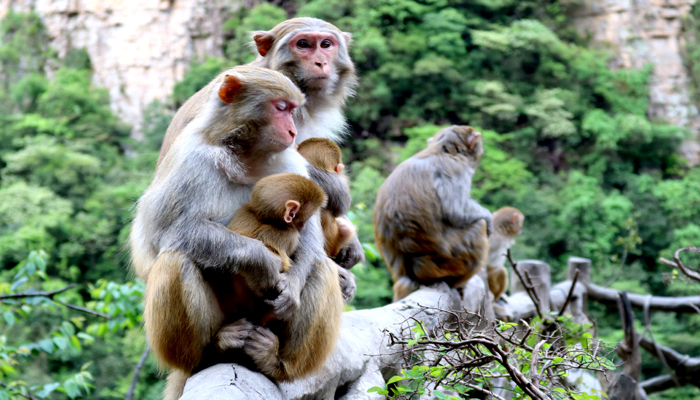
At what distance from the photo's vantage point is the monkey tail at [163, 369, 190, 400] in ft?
7.73

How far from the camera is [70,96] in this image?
76.1 feet

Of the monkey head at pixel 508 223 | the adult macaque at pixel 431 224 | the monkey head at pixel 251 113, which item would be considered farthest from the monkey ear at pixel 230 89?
the monkey head at pixel 508 223

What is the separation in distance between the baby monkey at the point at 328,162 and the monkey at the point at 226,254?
1.60 ft

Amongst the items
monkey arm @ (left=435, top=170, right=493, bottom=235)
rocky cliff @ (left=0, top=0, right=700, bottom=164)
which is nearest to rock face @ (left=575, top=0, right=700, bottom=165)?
rocky cliff @ (left=0, top=0, right=700, bottom=164)

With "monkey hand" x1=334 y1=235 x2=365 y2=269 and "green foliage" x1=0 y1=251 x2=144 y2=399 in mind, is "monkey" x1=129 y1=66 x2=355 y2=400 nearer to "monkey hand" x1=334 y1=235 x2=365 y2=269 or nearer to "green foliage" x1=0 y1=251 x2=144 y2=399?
"monkey hand" x1=334 y1=235 x2=365 y2=269

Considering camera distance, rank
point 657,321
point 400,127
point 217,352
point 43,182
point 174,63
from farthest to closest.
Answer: point 174,63
point 400,127
point 43,182
point 657,321
point 217,352

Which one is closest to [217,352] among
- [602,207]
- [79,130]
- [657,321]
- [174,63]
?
[657,321]

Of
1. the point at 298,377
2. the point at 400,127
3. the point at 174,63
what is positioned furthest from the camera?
the point at 174,63

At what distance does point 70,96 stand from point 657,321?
2274cm

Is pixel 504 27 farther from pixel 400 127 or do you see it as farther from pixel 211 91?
pixel 211 91

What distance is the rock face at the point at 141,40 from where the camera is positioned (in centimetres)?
2539

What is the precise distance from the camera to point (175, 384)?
2.41 m

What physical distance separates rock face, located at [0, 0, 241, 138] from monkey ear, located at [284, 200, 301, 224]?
80.6 feet

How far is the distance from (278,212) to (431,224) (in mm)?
2632
